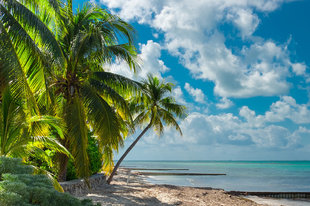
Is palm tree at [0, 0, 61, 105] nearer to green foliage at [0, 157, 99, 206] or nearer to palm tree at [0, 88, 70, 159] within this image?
palm tree at [0, 88, 70, 159]

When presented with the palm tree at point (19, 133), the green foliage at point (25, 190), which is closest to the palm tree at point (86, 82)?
the palm tree at point (19, 133)

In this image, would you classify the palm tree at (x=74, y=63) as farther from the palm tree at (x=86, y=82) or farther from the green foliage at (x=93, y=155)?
the green foliage at (x=93, y=155)

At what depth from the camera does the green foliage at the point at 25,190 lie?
9.62 feet

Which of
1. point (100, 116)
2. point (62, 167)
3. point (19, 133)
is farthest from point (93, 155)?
point (19, 133)

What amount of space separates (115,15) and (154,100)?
8.10m

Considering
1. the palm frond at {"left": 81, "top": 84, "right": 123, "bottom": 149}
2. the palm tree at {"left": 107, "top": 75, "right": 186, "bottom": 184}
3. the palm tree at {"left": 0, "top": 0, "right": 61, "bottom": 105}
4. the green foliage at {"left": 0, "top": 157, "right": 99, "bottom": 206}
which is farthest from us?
the palm tree at {"left": 107, "top": 75, "right": 186, "bottom": 184}

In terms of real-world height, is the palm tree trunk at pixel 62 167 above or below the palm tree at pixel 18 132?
below

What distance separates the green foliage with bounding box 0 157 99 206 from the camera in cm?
293

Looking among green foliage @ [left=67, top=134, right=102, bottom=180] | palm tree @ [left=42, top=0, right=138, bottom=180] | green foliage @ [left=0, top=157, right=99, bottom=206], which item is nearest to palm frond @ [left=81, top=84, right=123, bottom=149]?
palm tree @ [left=42, top=0, right=138, bottom=180]

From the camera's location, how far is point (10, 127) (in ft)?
21.4

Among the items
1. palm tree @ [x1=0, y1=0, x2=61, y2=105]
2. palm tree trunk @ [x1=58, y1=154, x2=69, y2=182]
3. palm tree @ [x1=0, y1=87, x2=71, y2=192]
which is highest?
palm tree @ [x1=0, y1=0, x2=61, y2=105]

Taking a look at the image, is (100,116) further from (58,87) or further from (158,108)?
(158,108)

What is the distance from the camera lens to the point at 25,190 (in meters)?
3.16

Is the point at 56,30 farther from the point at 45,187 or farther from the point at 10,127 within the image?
the point at 45,187
